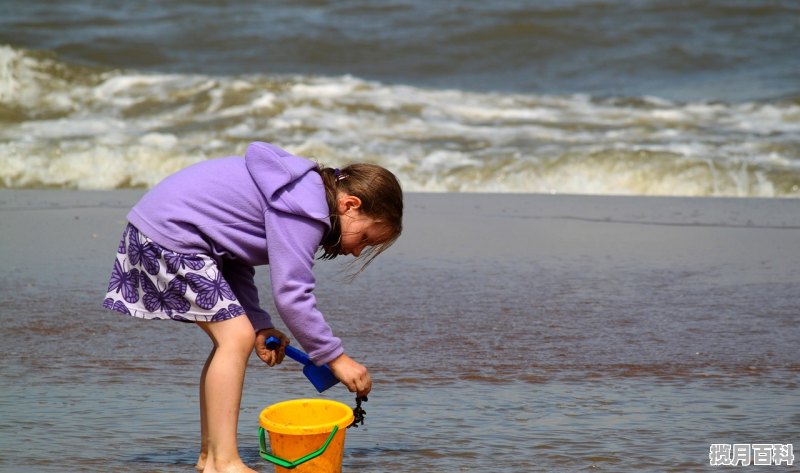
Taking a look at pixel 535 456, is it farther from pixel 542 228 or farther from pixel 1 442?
pixel 542 228

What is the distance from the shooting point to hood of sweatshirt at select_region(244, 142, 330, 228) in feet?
9.18

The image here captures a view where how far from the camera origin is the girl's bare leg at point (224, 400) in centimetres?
281

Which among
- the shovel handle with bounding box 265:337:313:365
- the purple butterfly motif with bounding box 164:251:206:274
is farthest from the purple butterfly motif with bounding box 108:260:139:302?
the shovel handle with bounding box 265:337:313:365

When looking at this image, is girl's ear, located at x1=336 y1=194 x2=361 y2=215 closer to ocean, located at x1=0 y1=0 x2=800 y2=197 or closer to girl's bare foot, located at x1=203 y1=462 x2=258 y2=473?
girl's bare foot, located at x1=203 y1=462 x2=258 y2=473

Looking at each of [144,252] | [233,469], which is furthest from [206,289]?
[233,469]

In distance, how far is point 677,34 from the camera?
16.6m

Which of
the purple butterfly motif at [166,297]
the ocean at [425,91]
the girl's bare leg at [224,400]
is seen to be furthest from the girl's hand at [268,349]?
the ocean at [425,91]

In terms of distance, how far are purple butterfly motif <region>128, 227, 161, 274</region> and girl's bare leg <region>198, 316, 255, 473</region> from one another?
0.25 meters

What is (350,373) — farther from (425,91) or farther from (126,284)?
(425,91)

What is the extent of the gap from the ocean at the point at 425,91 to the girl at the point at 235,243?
6.16m

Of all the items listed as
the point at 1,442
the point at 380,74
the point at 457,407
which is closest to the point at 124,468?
the point at 1,442

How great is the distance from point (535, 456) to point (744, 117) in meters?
9.46

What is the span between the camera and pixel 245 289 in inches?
122

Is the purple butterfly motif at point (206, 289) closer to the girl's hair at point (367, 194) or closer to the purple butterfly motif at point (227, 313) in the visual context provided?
the purple butterfly motif at point (227, 313)
